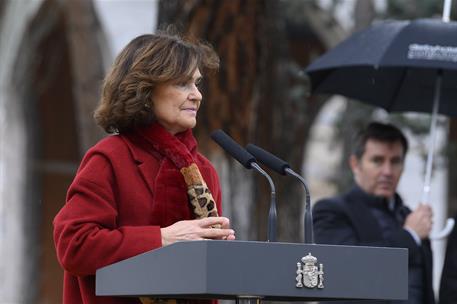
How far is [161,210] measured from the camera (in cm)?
415

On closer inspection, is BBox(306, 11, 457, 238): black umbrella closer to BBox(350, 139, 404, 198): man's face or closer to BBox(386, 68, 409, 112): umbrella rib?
BBox(386, 68, 409, 112): umbrella rib

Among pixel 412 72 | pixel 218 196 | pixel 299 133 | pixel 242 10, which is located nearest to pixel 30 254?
pixel 299 133

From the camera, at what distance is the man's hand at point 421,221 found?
624 centimetres

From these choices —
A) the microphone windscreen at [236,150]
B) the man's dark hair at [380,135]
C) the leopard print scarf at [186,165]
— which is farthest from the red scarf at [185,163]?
the man's dark hair at [380,135]

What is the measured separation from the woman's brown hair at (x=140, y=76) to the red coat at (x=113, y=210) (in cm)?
8

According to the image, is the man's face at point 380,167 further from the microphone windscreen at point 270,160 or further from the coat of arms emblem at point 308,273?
the coat of arms emblem at point 308,273

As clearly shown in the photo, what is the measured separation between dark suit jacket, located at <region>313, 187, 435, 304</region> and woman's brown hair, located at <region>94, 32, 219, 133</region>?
2.05 meters

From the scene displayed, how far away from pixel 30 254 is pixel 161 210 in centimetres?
1254

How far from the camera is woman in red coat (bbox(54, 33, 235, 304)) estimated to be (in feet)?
13.2

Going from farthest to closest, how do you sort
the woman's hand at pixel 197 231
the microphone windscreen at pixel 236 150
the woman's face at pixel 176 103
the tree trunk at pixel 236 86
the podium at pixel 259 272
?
the tree trunk at pixel 236 86
the woman's face at pixel 176 103
the microphone windscreen at pixel 236 150
the woman's hand at pixel 197 231
the podium at pixel 259 272

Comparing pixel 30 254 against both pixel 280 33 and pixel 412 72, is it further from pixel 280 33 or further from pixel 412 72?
pixel 412 72

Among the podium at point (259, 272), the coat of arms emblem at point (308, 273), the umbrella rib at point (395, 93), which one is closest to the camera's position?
the podium at point (259, 272)

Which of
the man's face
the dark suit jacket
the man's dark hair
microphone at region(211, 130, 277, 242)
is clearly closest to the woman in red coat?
microphone at region(211, 130, 277, 242)

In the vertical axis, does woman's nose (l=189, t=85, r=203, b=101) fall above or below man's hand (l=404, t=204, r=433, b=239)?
above
